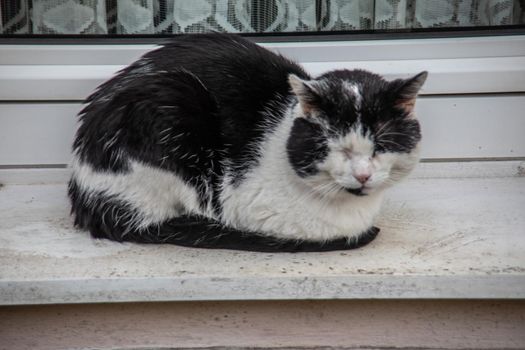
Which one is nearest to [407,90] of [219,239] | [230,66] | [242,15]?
[230,66]

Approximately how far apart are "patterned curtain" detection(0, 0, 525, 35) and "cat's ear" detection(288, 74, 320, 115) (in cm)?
75

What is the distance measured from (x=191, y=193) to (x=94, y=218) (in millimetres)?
271

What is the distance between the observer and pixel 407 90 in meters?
1.57

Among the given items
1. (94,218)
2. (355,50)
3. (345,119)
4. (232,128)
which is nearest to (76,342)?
(94,218)

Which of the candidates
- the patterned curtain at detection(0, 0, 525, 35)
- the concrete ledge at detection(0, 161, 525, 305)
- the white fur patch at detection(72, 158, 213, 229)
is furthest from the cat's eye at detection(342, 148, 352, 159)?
the patterned curtain at detection(0, 0, 525, 35)

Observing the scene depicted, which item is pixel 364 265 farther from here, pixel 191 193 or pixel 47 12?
pixel 47 12

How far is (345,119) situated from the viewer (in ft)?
5.18

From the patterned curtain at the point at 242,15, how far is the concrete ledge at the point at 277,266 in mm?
649

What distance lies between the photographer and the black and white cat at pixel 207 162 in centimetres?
174

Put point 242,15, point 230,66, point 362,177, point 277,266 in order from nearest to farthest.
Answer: point 362,177 < point 277,266 < point 230,66 < point 242,15

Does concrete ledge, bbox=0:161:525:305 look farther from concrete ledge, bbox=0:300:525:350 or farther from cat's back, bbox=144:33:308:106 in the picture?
cat's back, bbox=144:33:308:106

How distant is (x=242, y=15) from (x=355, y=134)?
89 cm

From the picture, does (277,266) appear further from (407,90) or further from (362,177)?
(407,90)

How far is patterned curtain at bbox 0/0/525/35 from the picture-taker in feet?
7.42
